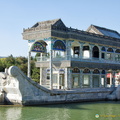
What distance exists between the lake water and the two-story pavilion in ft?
11.3

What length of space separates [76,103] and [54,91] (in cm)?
242

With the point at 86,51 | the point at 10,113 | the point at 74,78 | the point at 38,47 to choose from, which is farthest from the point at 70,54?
the point at 10,113

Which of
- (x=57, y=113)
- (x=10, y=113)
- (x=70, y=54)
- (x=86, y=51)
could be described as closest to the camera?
(x=10, y=113)

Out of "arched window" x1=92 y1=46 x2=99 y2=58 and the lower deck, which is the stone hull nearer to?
the lower deck

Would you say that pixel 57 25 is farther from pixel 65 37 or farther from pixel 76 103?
pixel 76 103

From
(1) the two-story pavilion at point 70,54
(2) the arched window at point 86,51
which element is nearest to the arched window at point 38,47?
(1) the two-story pavilion at point 70,54

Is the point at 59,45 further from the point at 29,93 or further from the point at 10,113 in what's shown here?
the point at 10,113

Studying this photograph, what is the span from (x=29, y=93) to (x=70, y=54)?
6.02 meters

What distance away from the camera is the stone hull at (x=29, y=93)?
20453 mm

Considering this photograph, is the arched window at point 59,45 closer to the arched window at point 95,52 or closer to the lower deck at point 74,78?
the lower deck at point 74,78

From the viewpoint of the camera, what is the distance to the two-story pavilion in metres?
23.7

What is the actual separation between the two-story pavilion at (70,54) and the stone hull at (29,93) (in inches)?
43.1

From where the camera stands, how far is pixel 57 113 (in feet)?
60.3

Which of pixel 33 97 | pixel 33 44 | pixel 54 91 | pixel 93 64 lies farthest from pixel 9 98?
pixel 93 64
